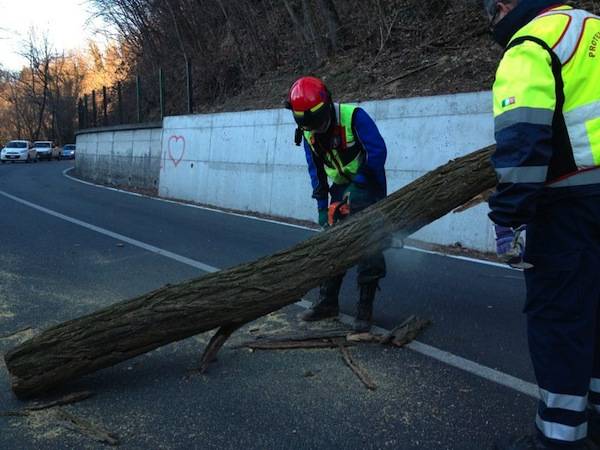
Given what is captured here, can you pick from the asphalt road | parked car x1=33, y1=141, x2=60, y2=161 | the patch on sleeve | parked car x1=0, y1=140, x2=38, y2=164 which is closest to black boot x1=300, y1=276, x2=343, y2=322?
the asphalt road

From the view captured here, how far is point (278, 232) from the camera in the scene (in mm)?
9297

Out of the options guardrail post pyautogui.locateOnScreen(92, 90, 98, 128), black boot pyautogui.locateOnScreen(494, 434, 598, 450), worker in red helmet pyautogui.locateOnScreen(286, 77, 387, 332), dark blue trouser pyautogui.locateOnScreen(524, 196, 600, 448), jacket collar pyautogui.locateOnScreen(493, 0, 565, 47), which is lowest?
black boot pyautogui.locateOnScreen(494, 434, 598, 450)

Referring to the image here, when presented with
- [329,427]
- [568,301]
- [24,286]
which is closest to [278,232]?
[24,286]

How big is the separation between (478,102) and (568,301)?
6375 mm

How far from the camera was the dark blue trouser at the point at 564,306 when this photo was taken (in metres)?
2.22

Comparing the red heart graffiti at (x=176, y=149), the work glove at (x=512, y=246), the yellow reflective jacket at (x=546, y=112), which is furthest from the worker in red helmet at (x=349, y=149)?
the red heart graffiti at (x=176, y=149)

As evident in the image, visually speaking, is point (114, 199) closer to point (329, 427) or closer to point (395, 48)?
point (395, 48)

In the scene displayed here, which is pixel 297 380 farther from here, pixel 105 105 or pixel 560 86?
pixel 105 105

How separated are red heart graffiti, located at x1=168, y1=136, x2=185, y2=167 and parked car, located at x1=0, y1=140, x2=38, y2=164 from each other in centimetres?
2934

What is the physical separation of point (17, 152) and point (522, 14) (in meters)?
43.4

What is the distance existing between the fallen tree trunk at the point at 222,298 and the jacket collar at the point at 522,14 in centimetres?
174

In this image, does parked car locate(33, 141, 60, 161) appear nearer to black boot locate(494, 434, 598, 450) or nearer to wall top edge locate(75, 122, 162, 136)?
wall top edge locate(75, 122, 162, 136)

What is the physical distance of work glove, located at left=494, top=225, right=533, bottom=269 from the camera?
7.74ft

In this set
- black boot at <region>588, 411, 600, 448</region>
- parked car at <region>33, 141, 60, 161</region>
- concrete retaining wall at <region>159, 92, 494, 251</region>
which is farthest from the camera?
parked car at <region>33, 141, 60, 161</region>
